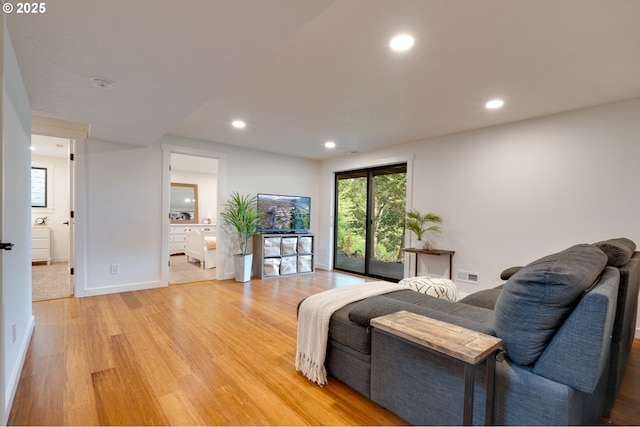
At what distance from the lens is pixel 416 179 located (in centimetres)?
470

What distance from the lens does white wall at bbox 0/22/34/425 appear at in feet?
5.22

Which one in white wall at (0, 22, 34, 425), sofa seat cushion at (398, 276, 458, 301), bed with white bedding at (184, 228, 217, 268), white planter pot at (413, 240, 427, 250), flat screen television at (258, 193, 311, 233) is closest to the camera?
white wall at (0, 22, 34, 425)

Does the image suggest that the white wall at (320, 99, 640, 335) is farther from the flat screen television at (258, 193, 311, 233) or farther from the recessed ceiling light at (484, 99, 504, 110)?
the flat screen television at (258, 193, 311, 233)

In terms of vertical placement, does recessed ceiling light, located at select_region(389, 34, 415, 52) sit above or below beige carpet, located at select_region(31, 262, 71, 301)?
above

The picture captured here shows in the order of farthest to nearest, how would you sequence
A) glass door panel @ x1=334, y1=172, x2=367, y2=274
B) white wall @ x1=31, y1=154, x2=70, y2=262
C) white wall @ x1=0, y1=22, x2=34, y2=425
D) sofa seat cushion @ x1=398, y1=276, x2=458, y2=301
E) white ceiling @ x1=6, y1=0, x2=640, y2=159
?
white wall @ x1=31, y1=154, x2=70, y2=262 → glass door panel @ x1=334, y1=172, x2=367, y2=274 → sofa seat cushion @ x1=398, y1=276, x2=458, y2=301 → white wall @ x1=0, y1=22, x2=34, y2=425 → white ceiling @ x1=6, y1=0, x2=640, y2=159


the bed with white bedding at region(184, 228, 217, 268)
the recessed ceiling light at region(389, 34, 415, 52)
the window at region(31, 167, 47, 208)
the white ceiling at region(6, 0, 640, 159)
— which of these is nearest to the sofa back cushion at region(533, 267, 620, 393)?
the white ceiling at region(6, 0, 640, 159)

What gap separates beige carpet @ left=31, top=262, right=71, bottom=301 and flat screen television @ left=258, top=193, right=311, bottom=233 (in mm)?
2962

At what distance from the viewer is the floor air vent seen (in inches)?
157

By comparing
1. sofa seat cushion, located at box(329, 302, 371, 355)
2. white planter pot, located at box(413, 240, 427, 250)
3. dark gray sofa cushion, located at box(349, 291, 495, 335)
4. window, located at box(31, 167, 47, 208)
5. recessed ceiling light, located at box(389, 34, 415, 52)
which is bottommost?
sofa seat cushion, located at box(329, 302, 371, 355)

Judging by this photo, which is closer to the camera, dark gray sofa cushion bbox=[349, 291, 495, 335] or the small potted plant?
dark gray sofa cushion bbox=[349, 291, 495, 335]

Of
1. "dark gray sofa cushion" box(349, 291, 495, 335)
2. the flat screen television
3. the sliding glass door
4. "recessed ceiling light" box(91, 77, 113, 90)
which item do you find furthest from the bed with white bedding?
"dark gray sofa cushion" box(349, 291, 495, 335)

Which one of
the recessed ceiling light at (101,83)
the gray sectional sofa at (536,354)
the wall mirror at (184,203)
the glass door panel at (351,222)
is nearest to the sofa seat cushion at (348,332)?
the gray sectional sofa at (536,354)

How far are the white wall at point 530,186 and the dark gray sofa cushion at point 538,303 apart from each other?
2.41 m

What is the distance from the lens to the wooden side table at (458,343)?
1.14m
